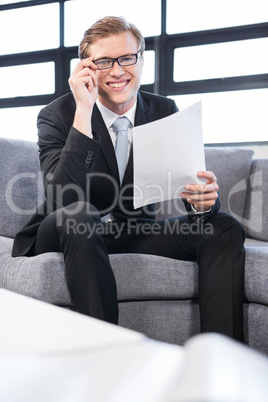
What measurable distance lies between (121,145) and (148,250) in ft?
1.19

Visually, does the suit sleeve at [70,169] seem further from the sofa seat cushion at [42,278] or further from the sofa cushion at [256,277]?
the sofa cushion at [256,277]

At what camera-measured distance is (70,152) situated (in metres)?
1.42

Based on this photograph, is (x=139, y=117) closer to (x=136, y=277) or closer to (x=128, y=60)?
(x=128, y=60)

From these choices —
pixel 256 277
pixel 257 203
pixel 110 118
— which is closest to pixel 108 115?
pixel 110 118

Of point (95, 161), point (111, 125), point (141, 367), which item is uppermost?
point (111, 125)

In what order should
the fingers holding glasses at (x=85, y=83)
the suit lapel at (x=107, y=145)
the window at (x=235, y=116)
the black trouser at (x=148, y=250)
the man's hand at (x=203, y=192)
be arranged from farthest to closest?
1. the window at (x=235, y=116)
2. the suit lapel at (x=107, y=145)
3. the fingers holding glasses at (x=85, y=83)
4. the man's hand at (x=203, y=192)
5. the black trouser at (x=148, y=250)

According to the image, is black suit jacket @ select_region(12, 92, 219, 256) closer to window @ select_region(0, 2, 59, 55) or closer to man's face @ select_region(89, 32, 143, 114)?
man's face @ select_region(89, 32, 143, 114)

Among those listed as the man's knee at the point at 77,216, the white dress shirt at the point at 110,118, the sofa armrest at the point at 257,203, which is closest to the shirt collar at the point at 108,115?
the white dress shirt at the point at 110,118

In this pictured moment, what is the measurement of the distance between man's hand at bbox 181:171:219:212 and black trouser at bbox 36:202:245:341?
7 centimetres

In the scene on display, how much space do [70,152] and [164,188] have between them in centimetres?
30

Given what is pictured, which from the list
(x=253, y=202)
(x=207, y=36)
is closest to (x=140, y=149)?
(x=253, y=202)

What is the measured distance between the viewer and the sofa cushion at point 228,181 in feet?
7.22

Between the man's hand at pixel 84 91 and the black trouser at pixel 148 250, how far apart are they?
280 mm

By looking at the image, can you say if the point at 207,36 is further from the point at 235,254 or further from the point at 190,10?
the point at 235,254
